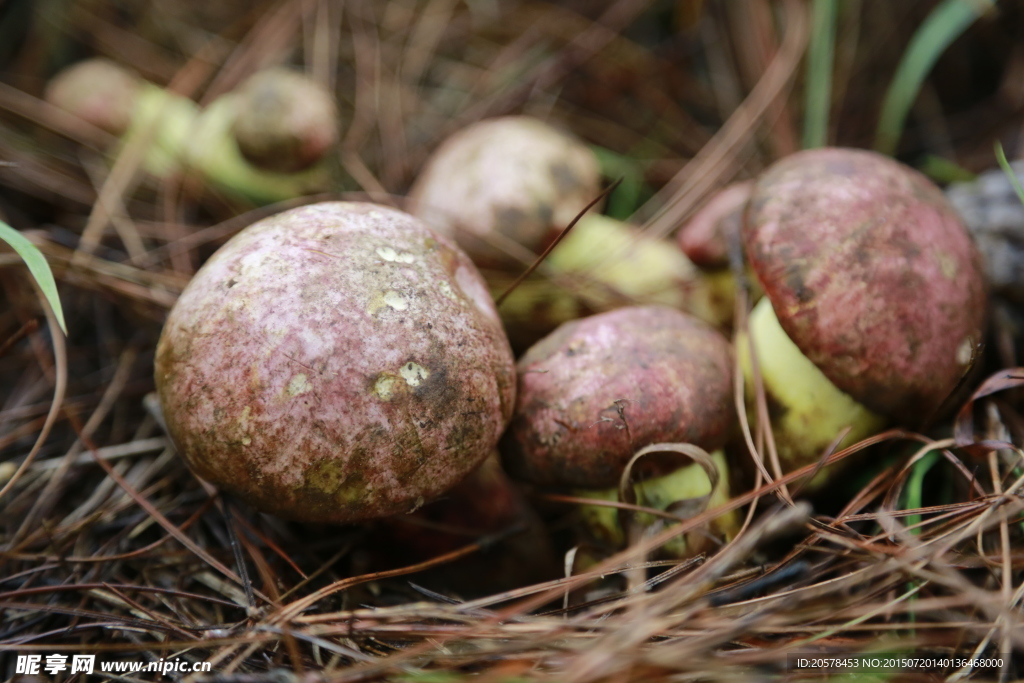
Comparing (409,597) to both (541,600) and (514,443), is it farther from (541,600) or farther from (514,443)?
(541,600)

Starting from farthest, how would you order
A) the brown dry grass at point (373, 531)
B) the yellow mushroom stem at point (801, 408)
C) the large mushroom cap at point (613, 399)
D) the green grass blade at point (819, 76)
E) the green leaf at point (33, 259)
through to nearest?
the green grass blade at point (819, 76), the yellow mushroom stem at point (801, 408), the large mushroom cap at point (613, 399), the green leaf at point (33, 259), the brown dry grass at point (373, 531)

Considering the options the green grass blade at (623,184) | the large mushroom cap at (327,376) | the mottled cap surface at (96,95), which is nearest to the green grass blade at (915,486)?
the large mushroom cap at (327,376)

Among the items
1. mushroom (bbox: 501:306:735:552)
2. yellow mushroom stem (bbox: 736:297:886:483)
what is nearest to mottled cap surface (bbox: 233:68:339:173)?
mushroom (bbox: 501:306:735:552)

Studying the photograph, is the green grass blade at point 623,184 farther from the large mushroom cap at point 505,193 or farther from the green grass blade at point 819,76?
the green grass blade at point 819,76

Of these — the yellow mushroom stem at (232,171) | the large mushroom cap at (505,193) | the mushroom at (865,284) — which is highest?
the yellow mushroom stem at (232,171)

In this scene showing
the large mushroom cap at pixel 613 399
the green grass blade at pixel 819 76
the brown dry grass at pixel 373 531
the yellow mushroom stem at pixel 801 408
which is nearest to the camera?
the brown dry grass at pixel 373 531

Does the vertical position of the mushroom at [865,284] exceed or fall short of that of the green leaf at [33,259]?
it falls short

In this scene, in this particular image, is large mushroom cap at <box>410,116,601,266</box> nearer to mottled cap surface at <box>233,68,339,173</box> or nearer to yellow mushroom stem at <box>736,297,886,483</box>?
mottled cap surface at <box>233,68,339,173</box>

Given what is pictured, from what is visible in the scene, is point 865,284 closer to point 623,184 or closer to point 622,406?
point 622,406

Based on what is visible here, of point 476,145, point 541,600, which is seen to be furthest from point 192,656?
point 476,145
